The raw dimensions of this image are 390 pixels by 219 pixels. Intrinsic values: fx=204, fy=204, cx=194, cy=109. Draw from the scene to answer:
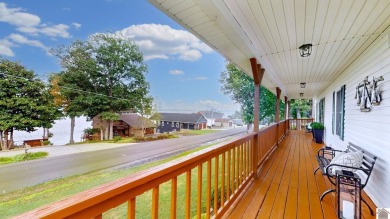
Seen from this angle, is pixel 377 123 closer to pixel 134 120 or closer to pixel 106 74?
pixel 106 74

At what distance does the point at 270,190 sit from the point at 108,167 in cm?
944

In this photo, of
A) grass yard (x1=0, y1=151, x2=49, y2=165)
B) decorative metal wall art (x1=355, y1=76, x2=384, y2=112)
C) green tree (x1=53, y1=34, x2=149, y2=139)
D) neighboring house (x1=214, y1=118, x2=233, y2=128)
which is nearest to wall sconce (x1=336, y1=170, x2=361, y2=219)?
decorative metal wall art (x1=355, y1=76, x2=384, y2=112)

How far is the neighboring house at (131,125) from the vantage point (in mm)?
27219

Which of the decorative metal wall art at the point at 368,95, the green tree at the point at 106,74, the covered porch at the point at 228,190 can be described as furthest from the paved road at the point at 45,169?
the decorative metal wall art at the point at 368,95

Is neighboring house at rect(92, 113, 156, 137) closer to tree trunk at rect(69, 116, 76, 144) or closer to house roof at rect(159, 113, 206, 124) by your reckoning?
tree trunk at rect(69, 116, 76, 144)

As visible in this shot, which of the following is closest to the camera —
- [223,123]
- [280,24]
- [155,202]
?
[155,202]

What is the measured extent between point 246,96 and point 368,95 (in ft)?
48.8

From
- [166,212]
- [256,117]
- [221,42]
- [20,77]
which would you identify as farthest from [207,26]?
[20,77]

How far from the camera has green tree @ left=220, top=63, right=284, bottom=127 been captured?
1649cm

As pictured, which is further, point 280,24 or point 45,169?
point 45,169

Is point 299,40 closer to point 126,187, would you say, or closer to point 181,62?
point 126,187

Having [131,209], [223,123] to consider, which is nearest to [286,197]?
[131,209]

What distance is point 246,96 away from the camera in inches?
706

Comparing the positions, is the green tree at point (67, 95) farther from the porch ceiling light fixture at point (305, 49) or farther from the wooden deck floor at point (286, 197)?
the porch ceiling light fixture at point (305, 49)
